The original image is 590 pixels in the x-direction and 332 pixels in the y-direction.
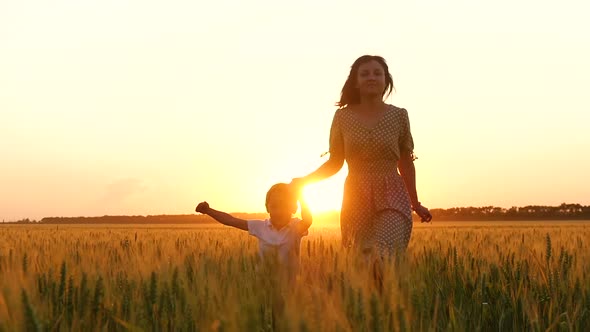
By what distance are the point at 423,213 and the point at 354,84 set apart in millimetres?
1003

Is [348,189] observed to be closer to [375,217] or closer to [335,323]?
[375,217]

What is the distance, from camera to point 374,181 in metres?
4.29

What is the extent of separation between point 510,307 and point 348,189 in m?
1.97

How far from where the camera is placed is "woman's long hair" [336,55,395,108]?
4.46m

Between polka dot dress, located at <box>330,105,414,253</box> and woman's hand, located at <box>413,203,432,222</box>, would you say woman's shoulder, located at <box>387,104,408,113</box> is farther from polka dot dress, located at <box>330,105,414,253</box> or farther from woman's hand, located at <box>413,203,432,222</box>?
woman's hand, located at <box>413,203,432,222</box>

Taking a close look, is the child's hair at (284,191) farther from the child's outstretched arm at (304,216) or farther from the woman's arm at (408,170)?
A: the woman's arm at (408,170)

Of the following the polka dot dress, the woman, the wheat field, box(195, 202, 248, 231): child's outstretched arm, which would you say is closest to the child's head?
the woman

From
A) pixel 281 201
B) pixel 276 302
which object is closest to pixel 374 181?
pixel 281 201

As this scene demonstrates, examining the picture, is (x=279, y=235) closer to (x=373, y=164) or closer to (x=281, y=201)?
(x=281, y=201)

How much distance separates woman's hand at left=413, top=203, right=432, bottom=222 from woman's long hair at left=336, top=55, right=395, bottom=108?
2.73ft

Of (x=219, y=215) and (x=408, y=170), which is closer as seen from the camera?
(x=219, y=215)

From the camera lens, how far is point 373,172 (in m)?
4.33

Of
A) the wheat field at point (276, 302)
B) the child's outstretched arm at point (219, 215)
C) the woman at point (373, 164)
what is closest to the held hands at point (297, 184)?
the woman at point (373, 164)

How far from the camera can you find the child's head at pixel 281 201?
13.8 ft
